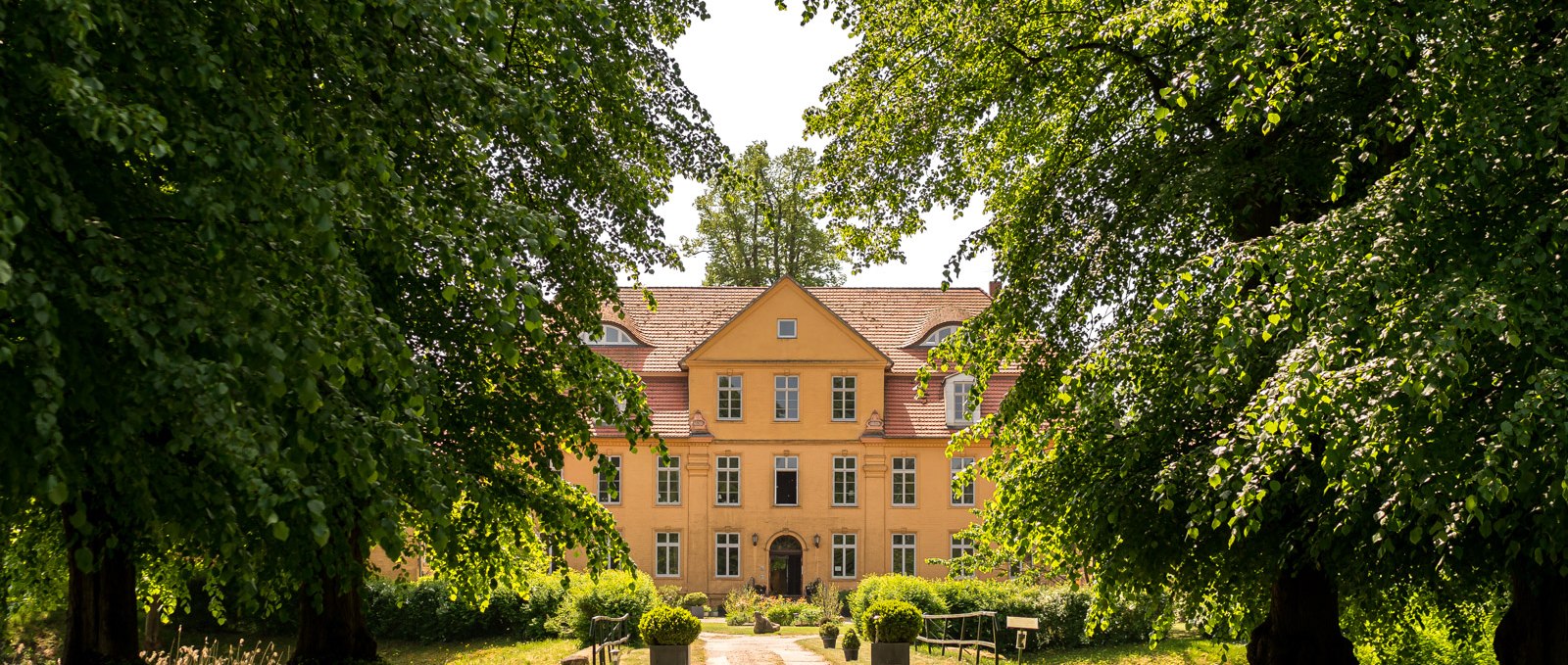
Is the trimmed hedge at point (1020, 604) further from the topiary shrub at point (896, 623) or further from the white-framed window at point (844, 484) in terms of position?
the white-framed window at point (844, 484)

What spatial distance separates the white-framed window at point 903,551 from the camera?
3716cm

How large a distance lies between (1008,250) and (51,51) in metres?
9.61

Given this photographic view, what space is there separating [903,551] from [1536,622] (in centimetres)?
2765

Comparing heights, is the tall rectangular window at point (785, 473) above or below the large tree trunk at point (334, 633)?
above

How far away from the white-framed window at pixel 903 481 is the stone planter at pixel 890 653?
18549 mm

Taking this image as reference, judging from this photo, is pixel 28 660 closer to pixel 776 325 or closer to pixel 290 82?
pixel 290 82

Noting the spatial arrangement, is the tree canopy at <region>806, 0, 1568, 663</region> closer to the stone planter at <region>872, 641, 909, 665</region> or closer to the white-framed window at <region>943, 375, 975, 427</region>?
the stone planter at <region>872, 641, 909, 665</region>

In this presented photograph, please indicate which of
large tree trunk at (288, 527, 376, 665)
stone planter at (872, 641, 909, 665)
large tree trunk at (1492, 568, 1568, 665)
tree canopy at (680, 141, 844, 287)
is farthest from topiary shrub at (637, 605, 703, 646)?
tree canopy at (680, 141, 844, 287)

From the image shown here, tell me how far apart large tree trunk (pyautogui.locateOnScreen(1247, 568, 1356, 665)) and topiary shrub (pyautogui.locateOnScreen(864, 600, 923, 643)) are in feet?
22.9

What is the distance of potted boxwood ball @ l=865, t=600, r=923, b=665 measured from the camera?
1891 centimetres

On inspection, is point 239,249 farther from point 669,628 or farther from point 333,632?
point 669,628

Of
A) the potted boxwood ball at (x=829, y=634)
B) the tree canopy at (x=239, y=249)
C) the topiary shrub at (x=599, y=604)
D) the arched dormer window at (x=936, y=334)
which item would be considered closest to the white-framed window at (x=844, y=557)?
the arched dormer window at (x=936, y=334)

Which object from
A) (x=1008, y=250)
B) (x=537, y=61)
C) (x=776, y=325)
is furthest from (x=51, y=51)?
(x=776, y=325)

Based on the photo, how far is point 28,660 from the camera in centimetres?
2008
